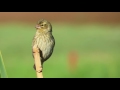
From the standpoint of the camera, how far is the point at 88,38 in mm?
3242

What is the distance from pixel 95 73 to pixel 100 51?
1.03 feet

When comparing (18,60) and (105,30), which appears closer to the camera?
(18,60)

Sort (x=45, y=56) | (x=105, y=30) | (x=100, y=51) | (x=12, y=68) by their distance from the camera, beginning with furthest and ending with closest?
(x=105, y=30), (x=100, y=51), (x=12, y=68), (x=45, y=56)

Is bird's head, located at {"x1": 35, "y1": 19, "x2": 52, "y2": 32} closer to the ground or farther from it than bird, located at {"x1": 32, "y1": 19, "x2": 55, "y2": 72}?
farther from it

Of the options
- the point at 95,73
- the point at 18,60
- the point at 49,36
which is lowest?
the point at 95,73

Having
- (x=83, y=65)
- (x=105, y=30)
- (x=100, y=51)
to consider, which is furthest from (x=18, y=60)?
(x=105, y=30)

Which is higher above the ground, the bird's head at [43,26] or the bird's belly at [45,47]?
the bird's head at [43,26]

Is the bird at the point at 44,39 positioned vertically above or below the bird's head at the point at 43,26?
below

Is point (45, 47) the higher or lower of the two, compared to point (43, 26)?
lower

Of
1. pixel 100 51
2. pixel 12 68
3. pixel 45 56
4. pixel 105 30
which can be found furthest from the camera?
pixel 105 30

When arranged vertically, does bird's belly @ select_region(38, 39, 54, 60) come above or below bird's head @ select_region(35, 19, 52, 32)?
below

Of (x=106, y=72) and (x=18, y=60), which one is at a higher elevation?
(x=18, y=60)

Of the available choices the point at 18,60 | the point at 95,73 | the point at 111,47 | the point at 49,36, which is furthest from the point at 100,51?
the point at 49,36

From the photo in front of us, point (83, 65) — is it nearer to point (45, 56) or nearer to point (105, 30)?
point (105, 30)
